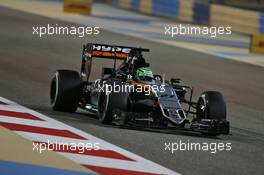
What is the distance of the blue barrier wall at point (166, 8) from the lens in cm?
3425

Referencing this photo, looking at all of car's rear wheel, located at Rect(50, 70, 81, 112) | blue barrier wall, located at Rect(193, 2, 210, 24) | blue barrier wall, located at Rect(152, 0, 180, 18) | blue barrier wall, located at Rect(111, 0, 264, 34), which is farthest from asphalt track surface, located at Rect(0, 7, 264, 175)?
blue barrier wall, located at Rect(152, 0, 180, 18)

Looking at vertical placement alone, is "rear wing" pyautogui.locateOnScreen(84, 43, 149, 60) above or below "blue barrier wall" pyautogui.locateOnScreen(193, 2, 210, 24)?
below

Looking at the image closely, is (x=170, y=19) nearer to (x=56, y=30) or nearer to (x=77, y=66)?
(x=56, y=30)

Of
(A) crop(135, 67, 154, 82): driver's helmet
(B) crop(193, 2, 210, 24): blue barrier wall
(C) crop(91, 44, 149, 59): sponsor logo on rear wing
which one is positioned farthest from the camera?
(B) crop(193, 2, 210, 24): blue barrier wall

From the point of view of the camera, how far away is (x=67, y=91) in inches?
531

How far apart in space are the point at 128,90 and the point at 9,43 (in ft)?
38.1

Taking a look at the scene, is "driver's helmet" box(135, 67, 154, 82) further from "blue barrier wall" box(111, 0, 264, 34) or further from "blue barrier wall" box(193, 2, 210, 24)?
"blue barrier wall" box(193, 2, 210, 24)

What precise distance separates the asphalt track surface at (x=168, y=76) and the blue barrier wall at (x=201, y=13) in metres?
5.14

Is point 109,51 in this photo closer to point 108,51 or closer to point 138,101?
point 108,51

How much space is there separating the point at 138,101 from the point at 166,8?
74.5 feet

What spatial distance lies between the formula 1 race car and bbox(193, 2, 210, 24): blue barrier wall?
18.8m

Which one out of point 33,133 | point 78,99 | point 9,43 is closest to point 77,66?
point 9,43

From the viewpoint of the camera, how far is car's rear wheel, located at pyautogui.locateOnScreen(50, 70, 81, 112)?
1345cm

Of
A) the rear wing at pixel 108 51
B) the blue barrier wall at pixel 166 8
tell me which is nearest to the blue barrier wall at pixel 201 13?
the blue barrier wall at pixel 166 8
